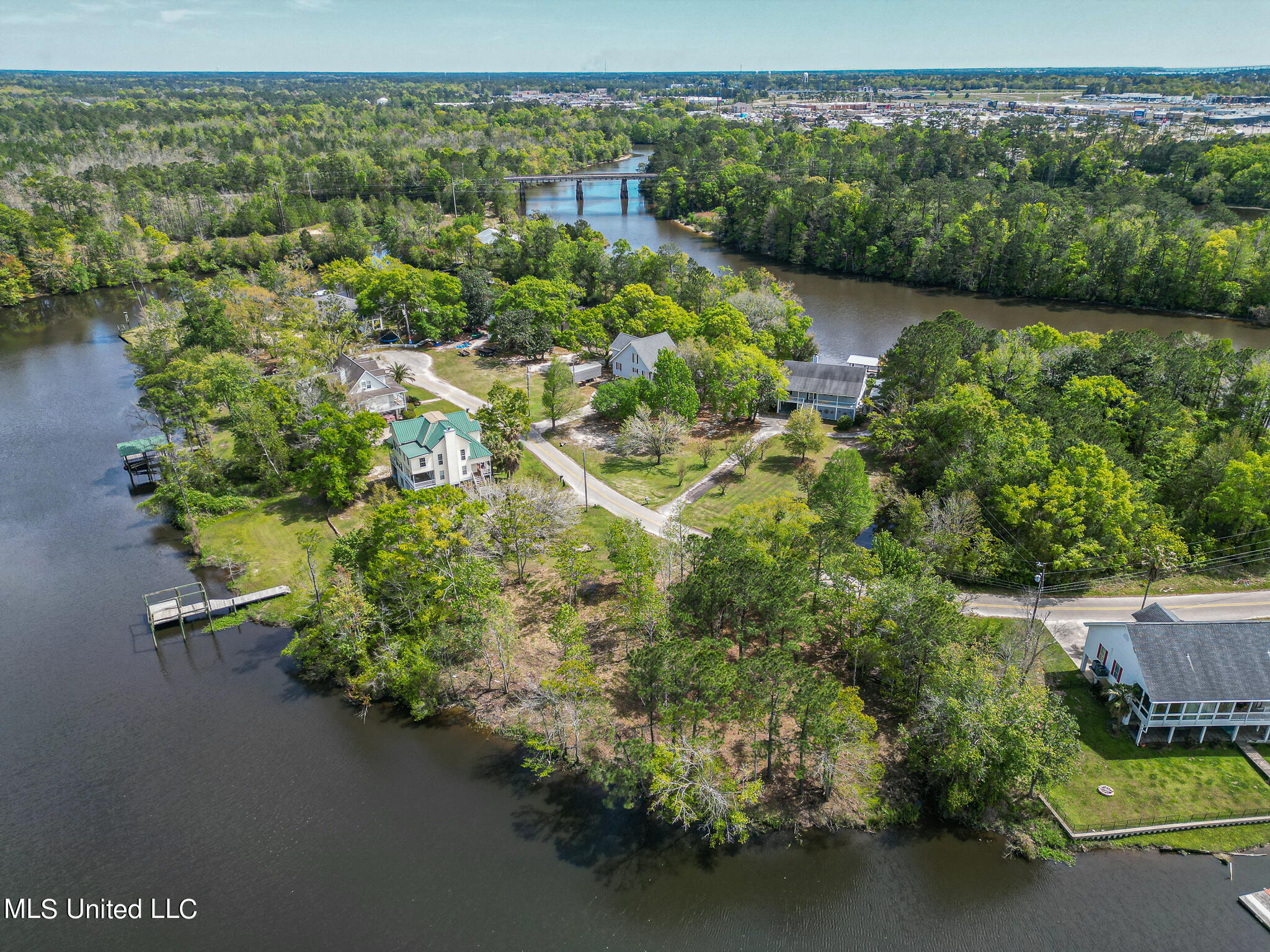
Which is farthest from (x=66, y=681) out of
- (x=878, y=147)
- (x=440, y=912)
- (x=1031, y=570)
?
(x=878, y=147)

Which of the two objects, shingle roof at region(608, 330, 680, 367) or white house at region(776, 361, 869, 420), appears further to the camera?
shingle roof at region(608, 330, 680, 367)

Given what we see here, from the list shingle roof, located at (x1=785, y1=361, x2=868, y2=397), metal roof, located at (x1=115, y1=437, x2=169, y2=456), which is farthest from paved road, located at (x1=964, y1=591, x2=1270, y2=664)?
metal roof, located at (x1=115, y1=437, x2=169, y2=456)

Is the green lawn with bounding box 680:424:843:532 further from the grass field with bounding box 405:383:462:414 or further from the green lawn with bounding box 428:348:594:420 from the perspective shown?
the grass field with bounding box 405:383:462:414

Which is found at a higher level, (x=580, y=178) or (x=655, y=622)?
(x=580, y=178)

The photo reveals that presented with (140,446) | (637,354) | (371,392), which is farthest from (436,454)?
(140,446)

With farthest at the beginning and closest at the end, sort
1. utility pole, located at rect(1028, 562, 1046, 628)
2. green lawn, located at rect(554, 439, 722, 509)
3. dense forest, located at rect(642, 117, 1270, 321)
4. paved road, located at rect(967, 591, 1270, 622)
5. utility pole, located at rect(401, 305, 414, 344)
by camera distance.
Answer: dense forest, located at rect(642, 117, 1270, 321), utility pole, located at rect(401, 305, 414, 344), green lawn, located at rect(554, 439, 722, 509), paved road, located at rect(967, 591, 1270, 622), utility pole, located at rect(1028, 562, 1046, 628)

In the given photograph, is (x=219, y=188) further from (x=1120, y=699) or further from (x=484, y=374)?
(x=1120, y=699)
